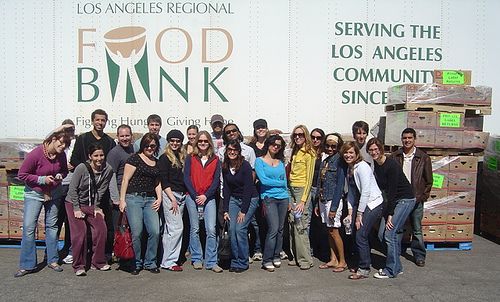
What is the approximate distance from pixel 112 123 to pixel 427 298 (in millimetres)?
4881

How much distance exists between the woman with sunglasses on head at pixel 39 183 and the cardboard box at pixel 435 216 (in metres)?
4.82

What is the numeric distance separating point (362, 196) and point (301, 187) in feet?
2.61

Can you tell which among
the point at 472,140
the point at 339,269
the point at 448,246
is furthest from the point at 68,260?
the point at 472,140

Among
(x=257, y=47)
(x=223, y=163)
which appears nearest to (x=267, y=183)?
(x=223, y=163)

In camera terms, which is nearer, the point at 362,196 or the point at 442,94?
the point at 362,196

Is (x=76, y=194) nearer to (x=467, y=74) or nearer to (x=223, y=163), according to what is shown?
(x=223, y=163)

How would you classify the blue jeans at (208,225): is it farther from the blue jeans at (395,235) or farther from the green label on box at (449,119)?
the green label on box at (449,119)

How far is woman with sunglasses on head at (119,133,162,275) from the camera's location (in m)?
4.95

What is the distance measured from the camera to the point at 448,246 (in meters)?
6.29

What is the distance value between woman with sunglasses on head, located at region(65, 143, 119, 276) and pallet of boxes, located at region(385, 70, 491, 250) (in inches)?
160

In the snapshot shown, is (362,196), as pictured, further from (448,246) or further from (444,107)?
(448,246)

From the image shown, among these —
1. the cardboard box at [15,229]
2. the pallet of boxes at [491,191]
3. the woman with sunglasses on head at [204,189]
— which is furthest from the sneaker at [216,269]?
the pallet of boxes at [491,191]

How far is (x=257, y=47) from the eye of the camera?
6656mm

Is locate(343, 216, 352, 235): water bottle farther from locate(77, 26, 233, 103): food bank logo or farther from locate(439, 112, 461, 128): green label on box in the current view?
locate(77, 26, 233, 103): food bank logo
